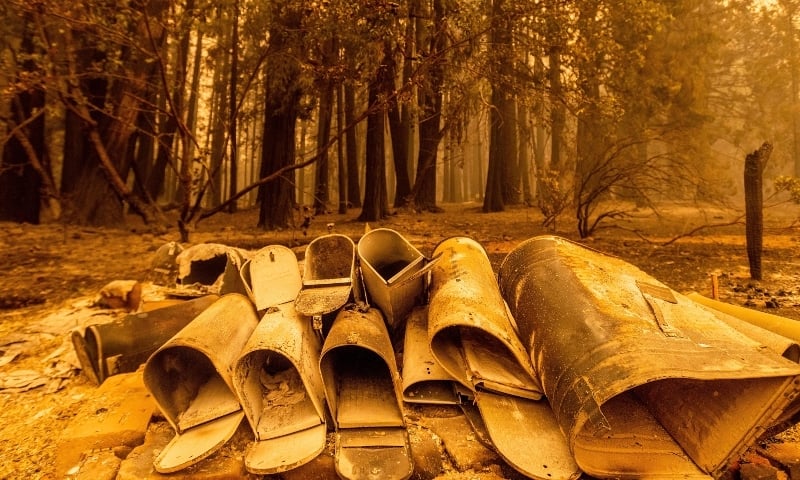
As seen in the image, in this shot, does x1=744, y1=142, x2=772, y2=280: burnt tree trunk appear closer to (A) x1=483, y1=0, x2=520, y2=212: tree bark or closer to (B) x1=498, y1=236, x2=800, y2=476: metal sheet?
(B) x1=498, y1=236, x2=800, y2=476: metal sheet

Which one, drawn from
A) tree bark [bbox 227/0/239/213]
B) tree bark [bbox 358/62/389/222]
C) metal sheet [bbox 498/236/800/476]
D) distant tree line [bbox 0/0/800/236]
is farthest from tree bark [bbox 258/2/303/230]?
metal sheet [bbox 498/236/800/476]

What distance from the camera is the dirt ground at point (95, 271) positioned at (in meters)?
2.40

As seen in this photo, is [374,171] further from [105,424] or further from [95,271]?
[105,424]

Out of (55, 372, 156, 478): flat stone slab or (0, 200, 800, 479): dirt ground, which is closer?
(55, 372, 156, 478): flat stone slab

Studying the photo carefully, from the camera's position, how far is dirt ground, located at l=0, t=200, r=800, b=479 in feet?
7.88

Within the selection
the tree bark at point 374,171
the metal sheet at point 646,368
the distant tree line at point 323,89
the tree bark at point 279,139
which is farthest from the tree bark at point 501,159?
the metal sheet at point 646,368

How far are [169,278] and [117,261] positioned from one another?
211cm

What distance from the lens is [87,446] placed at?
1965 mm

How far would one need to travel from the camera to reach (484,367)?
6.73 ft

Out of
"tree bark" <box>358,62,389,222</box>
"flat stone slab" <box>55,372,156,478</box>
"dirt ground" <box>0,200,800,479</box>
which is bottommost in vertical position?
"flat stone slab" <box>55,372,156,478</box>

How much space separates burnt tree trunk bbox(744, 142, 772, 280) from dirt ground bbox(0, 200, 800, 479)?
0.72 feet

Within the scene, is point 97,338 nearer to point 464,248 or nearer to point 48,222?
point 464,248

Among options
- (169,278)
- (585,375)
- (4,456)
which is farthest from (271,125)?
(585,375)

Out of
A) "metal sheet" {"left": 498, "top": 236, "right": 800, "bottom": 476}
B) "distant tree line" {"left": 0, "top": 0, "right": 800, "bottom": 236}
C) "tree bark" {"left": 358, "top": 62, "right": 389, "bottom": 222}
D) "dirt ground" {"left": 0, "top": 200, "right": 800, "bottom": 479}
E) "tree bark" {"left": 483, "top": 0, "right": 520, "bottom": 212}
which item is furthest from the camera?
"tree bark" {"left": 483, "top": 0, "right": 520, "bottom": 212}
